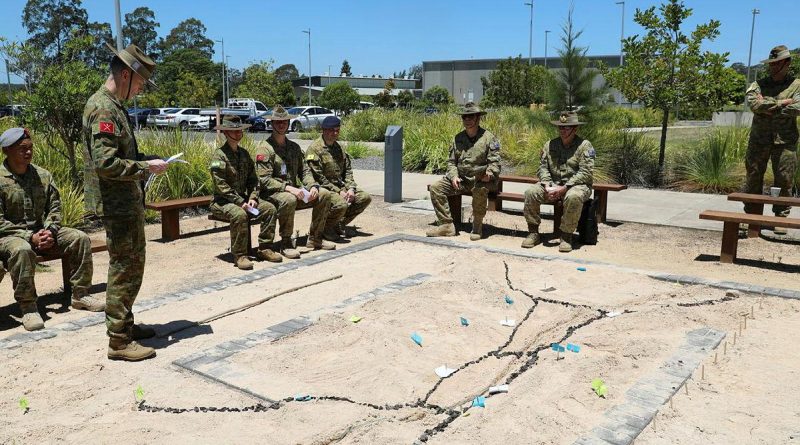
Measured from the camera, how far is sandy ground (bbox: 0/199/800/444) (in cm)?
334

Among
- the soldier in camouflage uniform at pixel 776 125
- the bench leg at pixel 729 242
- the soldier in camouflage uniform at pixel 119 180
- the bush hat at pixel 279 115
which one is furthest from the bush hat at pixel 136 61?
the soldier in camouflage uniform at pixel 776 125

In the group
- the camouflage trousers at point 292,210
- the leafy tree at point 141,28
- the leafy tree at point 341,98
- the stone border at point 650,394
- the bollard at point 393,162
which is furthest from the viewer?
the leafy tree at point 141,28

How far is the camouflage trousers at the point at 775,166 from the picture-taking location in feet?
27.5

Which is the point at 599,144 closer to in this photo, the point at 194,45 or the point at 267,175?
the point at 267,175

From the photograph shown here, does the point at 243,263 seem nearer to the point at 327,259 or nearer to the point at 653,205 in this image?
the point at 327,259

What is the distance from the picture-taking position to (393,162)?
10.8 metres

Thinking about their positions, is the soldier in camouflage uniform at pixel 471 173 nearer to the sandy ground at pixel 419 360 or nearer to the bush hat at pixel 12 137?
the sandy ground at pixel 419 360

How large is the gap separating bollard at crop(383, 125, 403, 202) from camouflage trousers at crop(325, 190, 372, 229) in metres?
2.47

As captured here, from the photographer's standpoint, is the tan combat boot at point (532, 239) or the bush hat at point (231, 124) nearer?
the bush hat at point (231, 124)

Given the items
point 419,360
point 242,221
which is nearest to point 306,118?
point 242,221

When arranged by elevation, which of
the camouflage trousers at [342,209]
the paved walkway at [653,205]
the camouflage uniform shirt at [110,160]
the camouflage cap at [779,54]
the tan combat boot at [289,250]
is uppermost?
the camouflage cap at [779,54]

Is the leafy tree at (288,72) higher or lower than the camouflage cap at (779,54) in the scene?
higher

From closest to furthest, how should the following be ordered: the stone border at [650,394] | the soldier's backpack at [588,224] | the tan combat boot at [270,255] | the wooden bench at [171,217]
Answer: the stone border at [650,394], the tan combat boot at [270,255], the soldier's backpack at [588,224], the wooden bench at [171,217]

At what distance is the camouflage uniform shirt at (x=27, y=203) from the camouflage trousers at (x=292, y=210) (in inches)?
85.8
